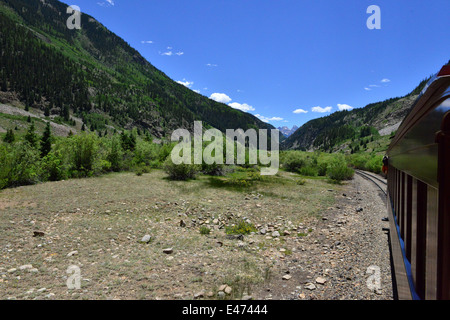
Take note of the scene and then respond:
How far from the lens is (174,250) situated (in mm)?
8133

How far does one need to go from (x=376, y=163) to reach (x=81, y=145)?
51.9 metres

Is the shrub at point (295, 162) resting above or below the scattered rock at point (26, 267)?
above

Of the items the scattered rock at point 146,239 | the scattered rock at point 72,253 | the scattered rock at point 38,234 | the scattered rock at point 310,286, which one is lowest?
the scattered rock at point 310,286

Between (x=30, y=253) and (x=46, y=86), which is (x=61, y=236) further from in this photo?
(x=46, y=86)

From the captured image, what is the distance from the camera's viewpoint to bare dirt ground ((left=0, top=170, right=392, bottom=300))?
5.69 m

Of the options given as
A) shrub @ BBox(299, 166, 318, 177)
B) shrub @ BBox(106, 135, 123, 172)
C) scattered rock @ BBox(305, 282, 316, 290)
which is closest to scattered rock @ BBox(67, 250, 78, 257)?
scattered rock @ BBox(305, 282, 316, 290)

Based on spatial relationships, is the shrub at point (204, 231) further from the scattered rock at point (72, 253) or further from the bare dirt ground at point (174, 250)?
the scattered rock at point (72, 253)

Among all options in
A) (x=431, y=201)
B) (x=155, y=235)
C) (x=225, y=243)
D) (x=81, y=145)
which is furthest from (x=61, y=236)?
(x=81, y=145)

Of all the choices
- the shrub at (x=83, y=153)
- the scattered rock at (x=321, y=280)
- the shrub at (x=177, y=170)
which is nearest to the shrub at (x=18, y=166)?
the shrub at (x=83, y=153)

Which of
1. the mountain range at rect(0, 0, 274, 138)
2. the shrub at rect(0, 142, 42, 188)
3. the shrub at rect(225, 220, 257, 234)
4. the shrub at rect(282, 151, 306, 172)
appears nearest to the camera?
the shrub at rect(225, 220, 257, 234)

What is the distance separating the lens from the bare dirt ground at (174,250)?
569 centimetres

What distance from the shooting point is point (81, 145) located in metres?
21.1

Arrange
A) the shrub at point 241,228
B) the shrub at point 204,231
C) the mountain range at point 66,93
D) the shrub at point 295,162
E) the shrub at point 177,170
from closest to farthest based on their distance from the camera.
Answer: the shrub at point 204,231
the shrub at point 241,228
the shrub at point 177,170
the shrub at point 295,162
the mountain range at point 66,93

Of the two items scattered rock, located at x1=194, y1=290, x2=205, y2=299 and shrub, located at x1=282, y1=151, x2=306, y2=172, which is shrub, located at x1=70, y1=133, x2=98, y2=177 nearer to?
scattered rock, located at x1=194, y1=290, x2=205, y2=299
